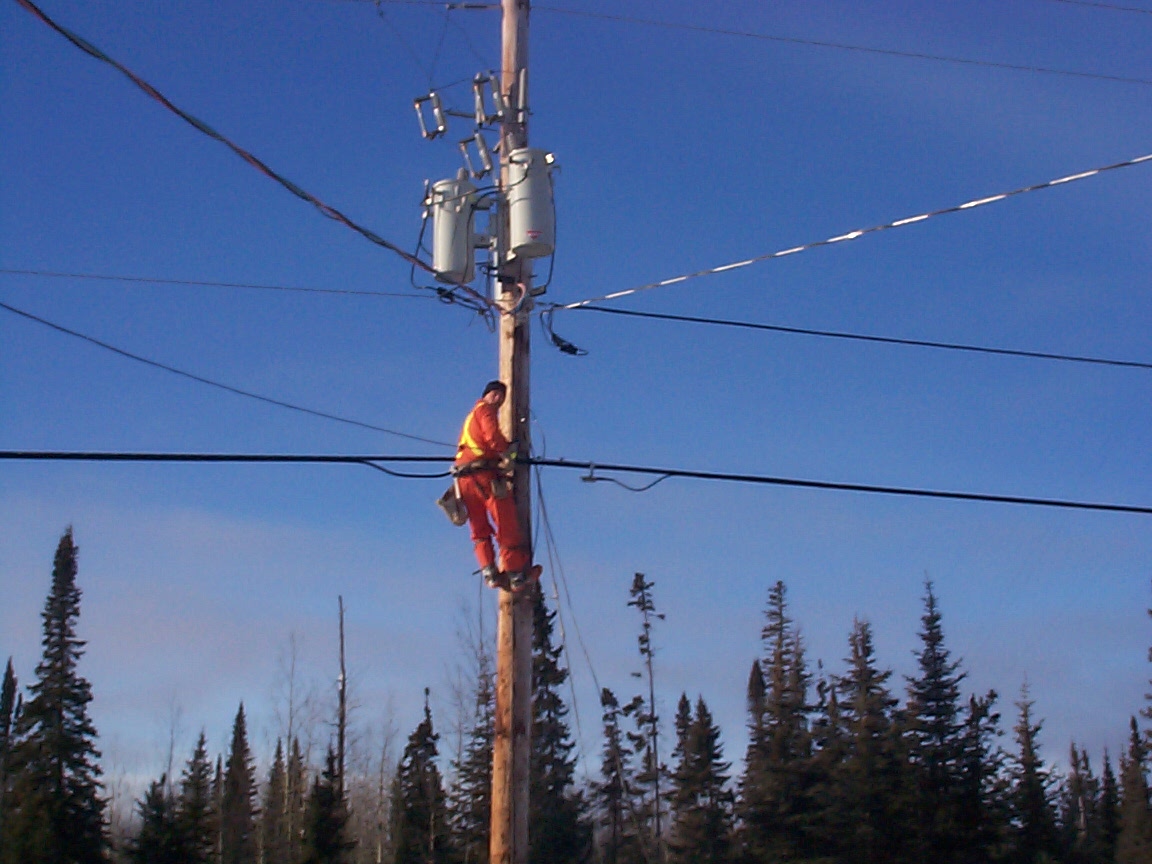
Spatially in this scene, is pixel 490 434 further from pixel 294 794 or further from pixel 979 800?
pixel 294 794

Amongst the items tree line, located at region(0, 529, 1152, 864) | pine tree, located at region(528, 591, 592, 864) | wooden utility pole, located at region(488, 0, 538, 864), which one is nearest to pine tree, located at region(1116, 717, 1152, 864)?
tree line, located at region(0, 529, 1152, 864)

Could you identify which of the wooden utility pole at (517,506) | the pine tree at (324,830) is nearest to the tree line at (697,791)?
the pine tree at (324,830)

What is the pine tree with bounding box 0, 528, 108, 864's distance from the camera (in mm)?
45281

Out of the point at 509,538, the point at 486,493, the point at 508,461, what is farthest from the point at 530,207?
the point at 509,538

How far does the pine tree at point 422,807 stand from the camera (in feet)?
149

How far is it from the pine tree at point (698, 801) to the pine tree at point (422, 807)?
8.17m

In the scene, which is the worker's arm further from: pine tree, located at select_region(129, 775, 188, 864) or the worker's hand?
pine tree, located at select_region(129, 775, 188, 864)

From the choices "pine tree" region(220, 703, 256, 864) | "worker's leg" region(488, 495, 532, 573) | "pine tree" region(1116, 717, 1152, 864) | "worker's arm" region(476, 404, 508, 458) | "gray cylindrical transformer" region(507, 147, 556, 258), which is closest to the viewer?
"worker's leg" region(488, 495, 532, 573)

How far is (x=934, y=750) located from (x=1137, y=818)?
1260 centimetres

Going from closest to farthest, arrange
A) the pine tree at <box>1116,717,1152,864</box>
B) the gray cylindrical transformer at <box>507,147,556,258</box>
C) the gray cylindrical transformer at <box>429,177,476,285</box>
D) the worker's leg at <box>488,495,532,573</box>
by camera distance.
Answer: the worker's leg at <box>488,495,532,573</box> → the gray cylindrical transformer at <box>507,147,556,258</box> → the gray cylindrical transformer at <box>429,177,476,285</box> → the pine tree at <box>1116,717,1152,864</box>

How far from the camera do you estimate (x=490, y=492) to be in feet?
31.5

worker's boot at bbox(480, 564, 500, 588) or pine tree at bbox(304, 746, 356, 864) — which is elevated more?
pine tree at bbox(304, 746, 356, 864)

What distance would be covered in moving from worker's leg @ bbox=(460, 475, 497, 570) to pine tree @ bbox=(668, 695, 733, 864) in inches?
1550

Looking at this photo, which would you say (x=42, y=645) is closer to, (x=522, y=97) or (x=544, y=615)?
(x=544, y=615)
